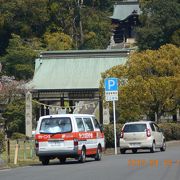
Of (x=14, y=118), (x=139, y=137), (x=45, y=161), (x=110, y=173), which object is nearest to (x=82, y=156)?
(x=45, y=161)

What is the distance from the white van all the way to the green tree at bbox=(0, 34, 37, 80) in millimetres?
35828

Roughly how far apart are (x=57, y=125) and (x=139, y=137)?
27.6 ft

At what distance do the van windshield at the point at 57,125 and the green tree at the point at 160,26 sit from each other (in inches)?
1540

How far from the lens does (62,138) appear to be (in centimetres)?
2614

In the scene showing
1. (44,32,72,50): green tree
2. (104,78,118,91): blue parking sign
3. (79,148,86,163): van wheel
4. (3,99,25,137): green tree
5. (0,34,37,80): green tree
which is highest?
(44,32,72,50): green tree

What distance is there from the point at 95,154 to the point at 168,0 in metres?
42.0

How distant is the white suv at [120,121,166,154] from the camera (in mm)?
33969

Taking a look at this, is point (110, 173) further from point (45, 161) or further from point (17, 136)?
point (17, 136)

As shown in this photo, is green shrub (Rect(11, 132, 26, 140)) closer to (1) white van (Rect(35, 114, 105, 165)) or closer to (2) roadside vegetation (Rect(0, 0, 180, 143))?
(2) roadside vegetation (Rect(0, 0, 180, 143))

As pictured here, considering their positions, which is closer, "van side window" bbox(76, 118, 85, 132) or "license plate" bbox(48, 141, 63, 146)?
"license plate" bbox(48, 141, 63, 146)

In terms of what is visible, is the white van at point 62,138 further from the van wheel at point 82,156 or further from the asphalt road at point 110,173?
the asphalt road at point 110,173

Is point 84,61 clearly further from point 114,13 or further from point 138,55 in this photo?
point 114,13

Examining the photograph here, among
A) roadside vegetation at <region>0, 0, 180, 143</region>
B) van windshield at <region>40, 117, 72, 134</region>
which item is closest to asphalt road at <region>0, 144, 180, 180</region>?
van windshield at <region>40, 117, 72, 134</region>

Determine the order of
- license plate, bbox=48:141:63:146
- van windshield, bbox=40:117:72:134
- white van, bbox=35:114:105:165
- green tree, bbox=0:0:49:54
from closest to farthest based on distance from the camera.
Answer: white van, bbox=35:114:105:165 < license plate, bbox=48:141:63:146 < van windshield, bbox=40:117:72:134 < green tree, bbox=0:0:49:54
